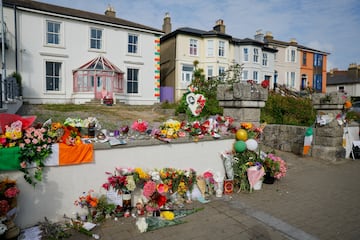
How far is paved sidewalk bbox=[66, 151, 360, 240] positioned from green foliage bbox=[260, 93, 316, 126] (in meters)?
5.37

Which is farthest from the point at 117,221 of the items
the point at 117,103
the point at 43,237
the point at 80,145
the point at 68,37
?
the point at 68,37

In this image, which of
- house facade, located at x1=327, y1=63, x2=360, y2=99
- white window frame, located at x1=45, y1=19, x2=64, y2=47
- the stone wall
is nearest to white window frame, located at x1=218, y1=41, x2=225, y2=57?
white window frame, located at x1=45, y1=19, x2=64, y2=47

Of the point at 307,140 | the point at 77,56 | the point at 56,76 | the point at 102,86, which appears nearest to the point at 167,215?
the point at 307,140

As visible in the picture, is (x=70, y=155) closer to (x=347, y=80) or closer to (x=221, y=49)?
(x=221, y=49)

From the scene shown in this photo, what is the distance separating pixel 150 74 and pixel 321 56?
90.1 ft

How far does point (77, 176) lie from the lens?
3.83 meters

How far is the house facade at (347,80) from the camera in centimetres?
3685

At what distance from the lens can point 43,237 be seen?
3.30m

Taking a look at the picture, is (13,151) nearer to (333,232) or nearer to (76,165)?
(76,165)

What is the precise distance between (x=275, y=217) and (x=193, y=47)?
23.7 metres

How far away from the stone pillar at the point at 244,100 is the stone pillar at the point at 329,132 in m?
3.50

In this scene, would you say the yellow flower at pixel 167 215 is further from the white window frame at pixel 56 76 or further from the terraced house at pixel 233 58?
the terraced house at pixel 233 58

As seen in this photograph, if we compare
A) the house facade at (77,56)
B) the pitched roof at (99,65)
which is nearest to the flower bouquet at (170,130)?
the house facade at (77,56)

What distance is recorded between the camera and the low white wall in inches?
137
